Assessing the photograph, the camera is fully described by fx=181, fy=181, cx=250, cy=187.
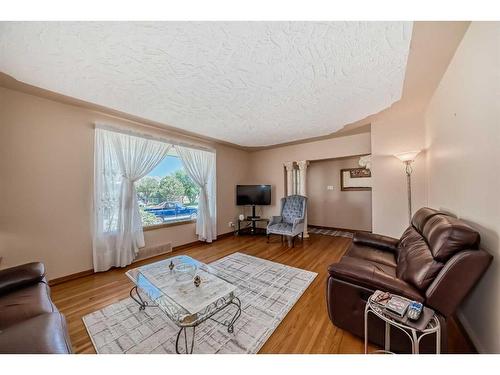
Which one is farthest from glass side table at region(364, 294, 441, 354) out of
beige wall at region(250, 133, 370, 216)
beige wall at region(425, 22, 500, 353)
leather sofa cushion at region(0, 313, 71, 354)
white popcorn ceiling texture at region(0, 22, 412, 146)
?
beige wall at region(250, 133, 370, 216)

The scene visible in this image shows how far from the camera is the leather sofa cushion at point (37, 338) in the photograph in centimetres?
79

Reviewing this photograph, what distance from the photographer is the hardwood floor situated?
4.37ft

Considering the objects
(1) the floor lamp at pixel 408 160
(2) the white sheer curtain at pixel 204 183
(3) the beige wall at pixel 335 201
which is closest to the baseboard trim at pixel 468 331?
(1) the floor lamp at pixel 408 160

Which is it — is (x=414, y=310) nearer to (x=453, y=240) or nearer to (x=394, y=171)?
(x=453, y=240)

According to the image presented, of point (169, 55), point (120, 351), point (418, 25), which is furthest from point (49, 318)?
point (418, 25)

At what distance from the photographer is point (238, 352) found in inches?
50.8

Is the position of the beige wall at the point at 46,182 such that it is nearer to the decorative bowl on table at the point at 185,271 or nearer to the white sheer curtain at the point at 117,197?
the white sheer curtain at the point at 117,197

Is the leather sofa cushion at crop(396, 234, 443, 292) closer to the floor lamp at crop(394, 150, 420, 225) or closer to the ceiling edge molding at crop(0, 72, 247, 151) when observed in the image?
the floor lamp at crop(394, 150, 420, 225)

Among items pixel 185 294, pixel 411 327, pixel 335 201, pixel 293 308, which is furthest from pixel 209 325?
pixel 335 201

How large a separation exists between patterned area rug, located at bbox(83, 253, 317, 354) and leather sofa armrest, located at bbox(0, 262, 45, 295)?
55cm

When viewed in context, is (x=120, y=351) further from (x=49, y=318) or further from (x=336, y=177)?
(x=336, y=177)

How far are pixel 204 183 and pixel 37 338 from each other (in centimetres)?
318

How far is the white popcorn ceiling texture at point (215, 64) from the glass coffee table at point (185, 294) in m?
1.86
